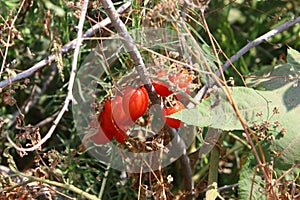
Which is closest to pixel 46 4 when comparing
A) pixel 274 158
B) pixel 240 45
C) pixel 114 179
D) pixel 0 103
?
pixel 0 103

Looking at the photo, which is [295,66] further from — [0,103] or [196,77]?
[0,103]

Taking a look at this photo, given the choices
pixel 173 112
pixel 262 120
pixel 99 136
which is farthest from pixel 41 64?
pixel 262 120

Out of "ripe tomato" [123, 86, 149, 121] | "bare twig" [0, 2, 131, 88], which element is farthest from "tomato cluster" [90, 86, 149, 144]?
"bare twig" [0, 2, 131, 88]

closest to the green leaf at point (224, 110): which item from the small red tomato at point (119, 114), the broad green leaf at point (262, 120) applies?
the broad green leaf at point (262, 120)

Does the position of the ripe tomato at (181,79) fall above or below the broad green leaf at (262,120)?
above

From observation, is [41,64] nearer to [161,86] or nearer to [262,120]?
[161,86]

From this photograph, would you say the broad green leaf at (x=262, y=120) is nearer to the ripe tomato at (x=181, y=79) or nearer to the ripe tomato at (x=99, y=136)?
the ripe tomato at (x=181, y=79)
